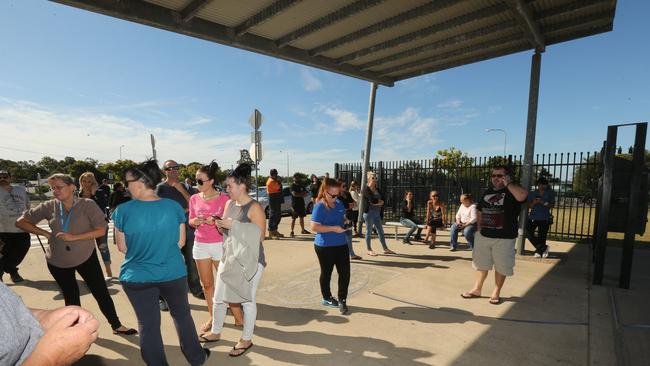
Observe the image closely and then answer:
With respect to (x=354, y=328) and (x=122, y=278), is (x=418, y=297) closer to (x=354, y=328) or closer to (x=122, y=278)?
(x=354, y=328)

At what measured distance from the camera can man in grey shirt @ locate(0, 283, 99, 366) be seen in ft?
3.14

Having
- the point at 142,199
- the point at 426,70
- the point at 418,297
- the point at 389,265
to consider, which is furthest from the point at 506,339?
the point at 426,70

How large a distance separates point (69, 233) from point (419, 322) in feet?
13.0

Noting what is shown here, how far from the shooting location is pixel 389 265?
6.28 m

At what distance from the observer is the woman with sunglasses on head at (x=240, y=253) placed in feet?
9.54

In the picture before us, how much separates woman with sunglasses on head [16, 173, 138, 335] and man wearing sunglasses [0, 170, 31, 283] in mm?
2720

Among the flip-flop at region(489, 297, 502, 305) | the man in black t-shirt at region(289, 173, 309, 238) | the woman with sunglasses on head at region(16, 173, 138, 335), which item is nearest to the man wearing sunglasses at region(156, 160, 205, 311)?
the woman with sunglasses on head at region(16, 173, 138, 335)

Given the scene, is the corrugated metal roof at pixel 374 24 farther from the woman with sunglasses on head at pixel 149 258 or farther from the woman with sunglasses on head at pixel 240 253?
the woman with sunglasses on head at pixel 149 258

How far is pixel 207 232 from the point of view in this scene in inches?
136

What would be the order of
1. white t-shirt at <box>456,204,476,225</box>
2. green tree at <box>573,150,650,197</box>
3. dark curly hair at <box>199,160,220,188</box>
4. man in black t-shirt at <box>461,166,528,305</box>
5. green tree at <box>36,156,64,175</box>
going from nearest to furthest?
dark curly hair at <box>199,160,220,188</box> → man in black t-shirt at <box>461,166,528,305</box> → white t-shirt at <box>456,204,476,225</box> → green tree at <box>573,150,650,197</box> → green tree at <box>36,156,64,175</box>

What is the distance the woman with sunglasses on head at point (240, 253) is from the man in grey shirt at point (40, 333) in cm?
172

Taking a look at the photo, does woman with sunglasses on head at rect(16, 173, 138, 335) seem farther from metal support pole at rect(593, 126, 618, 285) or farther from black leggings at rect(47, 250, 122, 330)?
metal support pole at rect(593, 126, 618, 285)

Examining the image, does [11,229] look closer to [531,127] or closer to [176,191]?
[176,191]

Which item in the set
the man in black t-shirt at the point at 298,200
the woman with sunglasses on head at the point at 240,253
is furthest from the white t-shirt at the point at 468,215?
the woman with sunglasses on head at the point at 240,253
